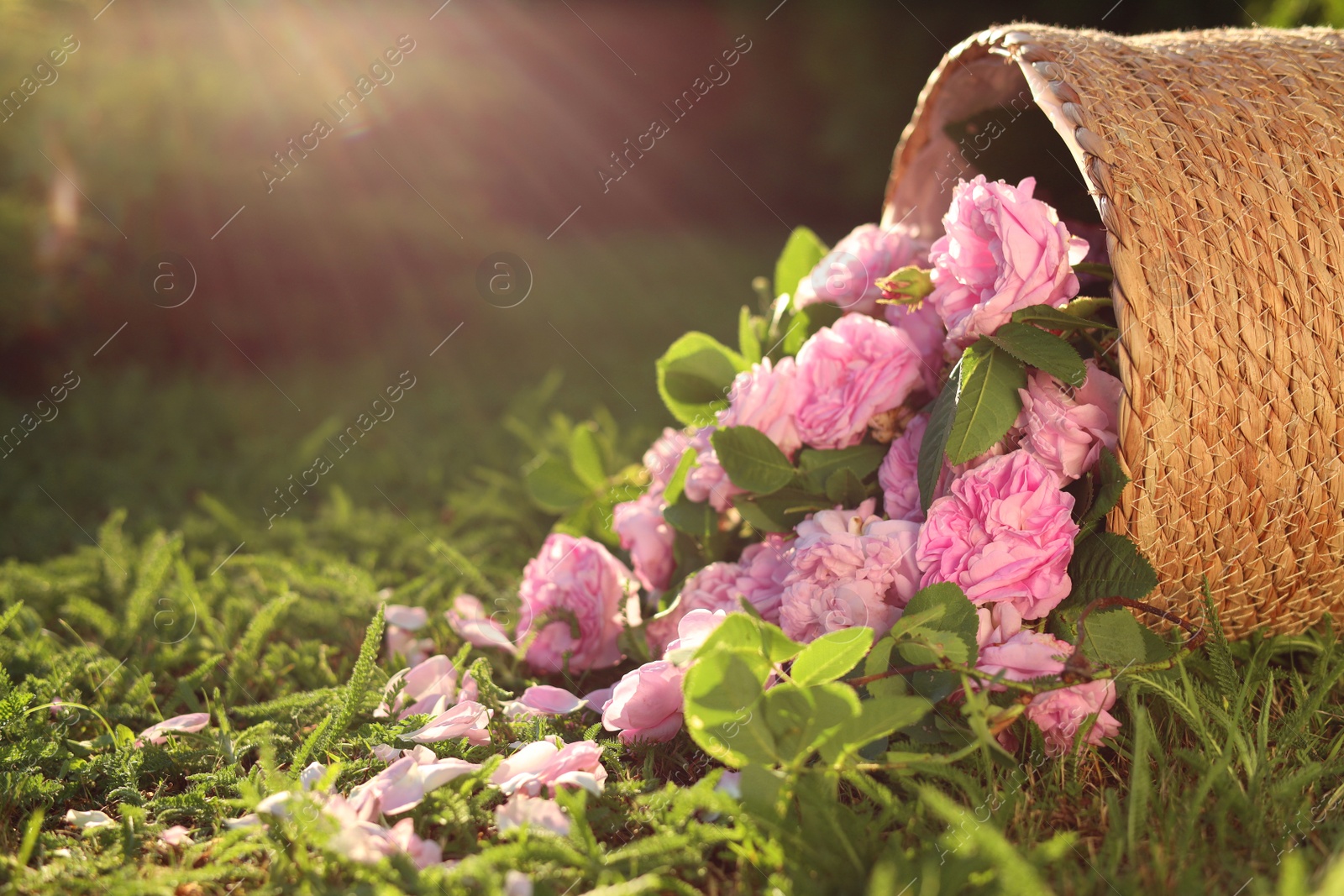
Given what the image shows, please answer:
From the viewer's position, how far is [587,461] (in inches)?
58.1

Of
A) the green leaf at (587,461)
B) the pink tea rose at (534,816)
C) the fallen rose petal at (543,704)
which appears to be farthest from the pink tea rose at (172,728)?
the green leaf at (587,461)

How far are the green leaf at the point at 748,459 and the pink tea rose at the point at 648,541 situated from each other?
0.20 metres

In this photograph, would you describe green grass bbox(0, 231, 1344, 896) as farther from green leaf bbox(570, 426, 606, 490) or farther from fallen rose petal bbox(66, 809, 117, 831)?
green leaf bbox(570, 426, 606, 490)

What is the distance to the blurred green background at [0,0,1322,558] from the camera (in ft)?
7.63

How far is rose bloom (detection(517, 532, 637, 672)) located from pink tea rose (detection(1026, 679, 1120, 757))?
545 millimetres

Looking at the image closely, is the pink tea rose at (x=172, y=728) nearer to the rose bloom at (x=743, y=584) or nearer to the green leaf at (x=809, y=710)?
the rose bloom at (x=743, y=584)

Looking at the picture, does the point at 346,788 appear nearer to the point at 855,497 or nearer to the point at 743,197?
the point at 855,497

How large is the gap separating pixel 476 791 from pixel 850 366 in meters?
0.64

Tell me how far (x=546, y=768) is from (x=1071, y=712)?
544mm

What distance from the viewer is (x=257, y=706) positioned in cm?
116

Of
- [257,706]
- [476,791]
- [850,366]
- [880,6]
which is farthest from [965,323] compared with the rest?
[880,6]

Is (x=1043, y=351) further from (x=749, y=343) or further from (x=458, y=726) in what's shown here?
(x=458, y=726)

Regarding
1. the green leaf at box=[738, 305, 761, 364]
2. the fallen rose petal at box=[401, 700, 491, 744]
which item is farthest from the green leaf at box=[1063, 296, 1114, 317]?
the fallen rose petal at box=[401, 700, 491, 744]

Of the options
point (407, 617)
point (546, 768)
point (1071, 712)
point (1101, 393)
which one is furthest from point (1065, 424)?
point (407, 617)
